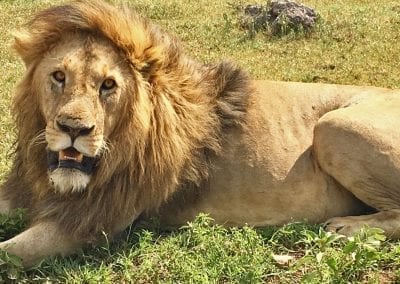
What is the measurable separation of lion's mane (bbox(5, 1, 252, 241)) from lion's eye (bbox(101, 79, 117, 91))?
0.31 feet

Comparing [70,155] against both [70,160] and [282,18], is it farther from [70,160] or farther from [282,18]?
[282,18]

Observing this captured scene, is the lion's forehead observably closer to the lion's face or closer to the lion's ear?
the lion's face

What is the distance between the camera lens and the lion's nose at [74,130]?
2705 millimetres

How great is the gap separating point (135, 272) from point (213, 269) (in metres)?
0.37

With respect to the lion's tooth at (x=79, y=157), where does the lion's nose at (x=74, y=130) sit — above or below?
above

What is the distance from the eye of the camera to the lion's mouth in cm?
280

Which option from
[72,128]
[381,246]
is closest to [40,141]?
[72,128]

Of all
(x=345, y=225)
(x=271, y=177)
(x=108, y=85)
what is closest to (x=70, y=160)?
(x=108, y=85)

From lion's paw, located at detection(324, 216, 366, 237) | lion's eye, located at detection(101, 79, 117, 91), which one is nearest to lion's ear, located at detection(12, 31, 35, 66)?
lion's eye, located at detection(101, 79, 117, 91)

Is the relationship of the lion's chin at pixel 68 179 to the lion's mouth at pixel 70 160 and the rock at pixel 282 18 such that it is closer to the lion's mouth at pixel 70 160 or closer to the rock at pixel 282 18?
the lion's mouth at pixel 70 160

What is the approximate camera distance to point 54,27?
3002 mm

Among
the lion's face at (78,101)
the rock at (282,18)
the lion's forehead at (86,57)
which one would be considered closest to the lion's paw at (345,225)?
the lion's face at (78,101)

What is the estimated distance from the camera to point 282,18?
797 centimetres

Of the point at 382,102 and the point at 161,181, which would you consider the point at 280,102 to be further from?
the point at 161,181
